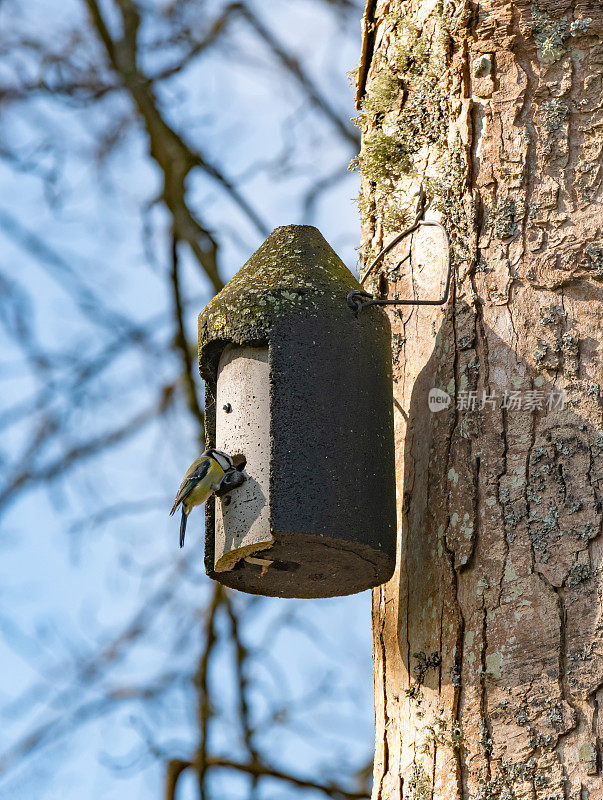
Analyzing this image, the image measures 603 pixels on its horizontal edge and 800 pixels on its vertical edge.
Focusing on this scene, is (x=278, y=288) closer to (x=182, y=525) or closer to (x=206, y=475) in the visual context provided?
(x=206, y=475)

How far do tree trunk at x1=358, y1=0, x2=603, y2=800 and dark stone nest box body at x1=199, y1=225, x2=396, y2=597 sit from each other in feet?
0.39

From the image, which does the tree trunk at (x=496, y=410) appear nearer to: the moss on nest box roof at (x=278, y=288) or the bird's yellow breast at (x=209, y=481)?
the moss on nest box roof at (x=278, y=288)

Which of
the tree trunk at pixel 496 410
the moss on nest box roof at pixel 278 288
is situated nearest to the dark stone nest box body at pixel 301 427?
the moss on nest box roof at pixel 278 288

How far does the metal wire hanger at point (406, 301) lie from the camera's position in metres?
2.06

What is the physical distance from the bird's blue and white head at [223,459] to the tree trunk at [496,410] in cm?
38

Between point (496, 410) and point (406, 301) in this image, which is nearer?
point (496, 410)

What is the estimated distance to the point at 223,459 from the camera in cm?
208

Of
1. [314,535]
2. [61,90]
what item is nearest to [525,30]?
[314,535]

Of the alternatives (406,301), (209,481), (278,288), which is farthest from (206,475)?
(406,301)

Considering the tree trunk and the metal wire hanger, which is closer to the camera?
the tree trunk

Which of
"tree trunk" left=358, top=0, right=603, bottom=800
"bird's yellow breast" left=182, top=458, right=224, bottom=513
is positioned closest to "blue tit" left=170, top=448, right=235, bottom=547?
"bird's yellow breast" left=182, top=458, right=224, bottom=513

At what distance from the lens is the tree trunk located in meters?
1.76

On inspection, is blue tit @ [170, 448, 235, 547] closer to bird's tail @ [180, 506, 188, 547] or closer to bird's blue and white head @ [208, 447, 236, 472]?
bird's blue and white head @ [208, 447, 236, 472]

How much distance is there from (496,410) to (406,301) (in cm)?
30
